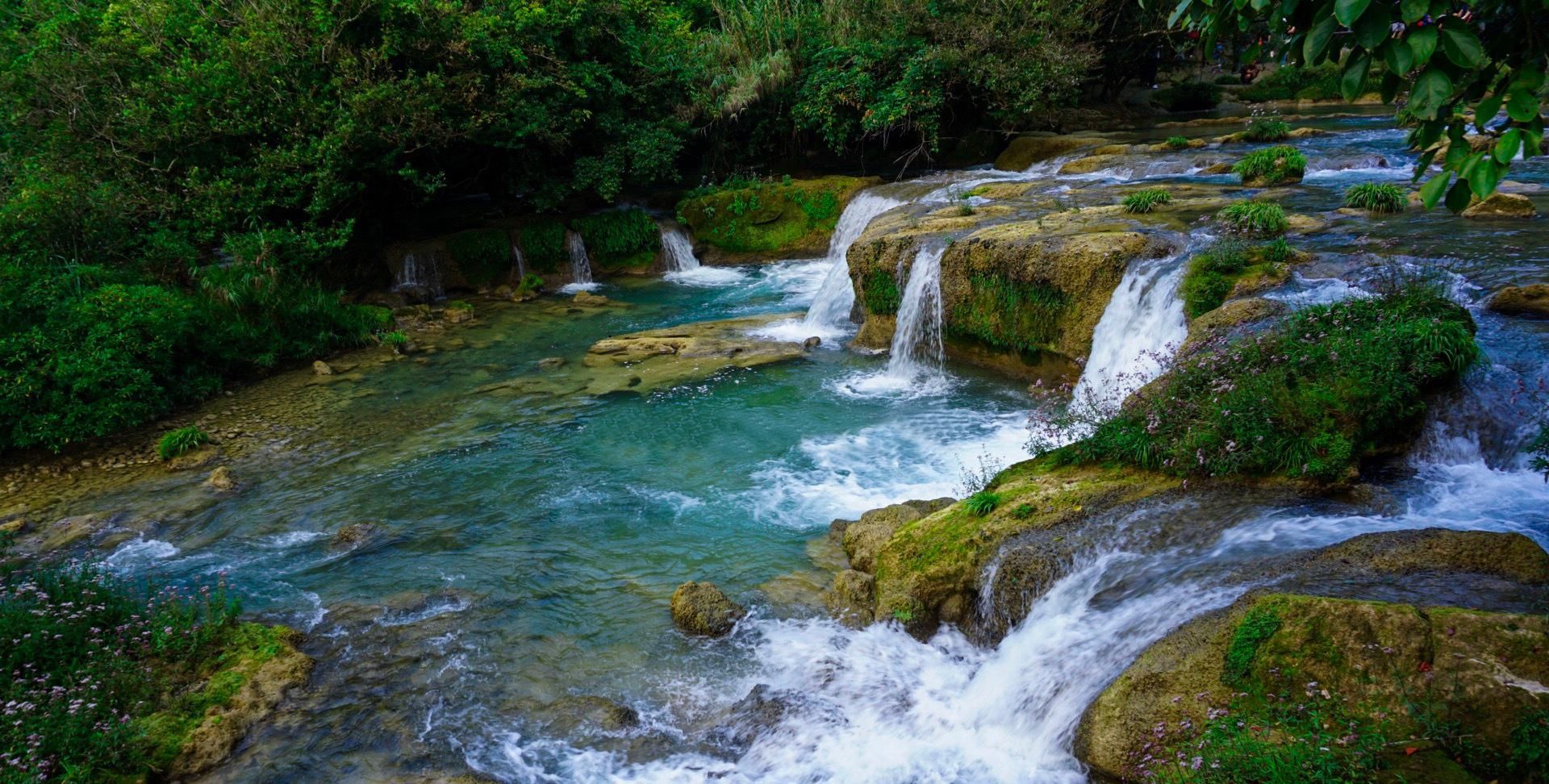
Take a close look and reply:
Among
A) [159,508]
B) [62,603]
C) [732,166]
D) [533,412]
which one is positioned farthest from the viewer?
[732,166]

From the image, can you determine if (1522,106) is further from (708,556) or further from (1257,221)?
(1257,221)

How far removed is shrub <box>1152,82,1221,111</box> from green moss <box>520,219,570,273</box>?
21.5 meters

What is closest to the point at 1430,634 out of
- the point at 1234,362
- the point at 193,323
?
the point at 1234,362

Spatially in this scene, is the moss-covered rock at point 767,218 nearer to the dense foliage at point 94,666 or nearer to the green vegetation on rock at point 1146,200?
the green vegetation on rock at point 1146,200

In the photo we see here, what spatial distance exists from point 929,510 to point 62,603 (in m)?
7.08

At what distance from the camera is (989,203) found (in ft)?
49.0

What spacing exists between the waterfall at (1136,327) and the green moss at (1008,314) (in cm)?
81

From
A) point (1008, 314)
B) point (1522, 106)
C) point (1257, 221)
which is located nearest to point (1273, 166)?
point (1257, 221)

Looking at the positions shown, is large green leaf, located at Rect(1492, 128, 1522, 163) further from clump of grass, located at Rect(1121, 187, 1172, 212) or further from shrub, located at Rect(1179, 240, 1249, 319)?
clump of grass, located at Rect(1121, 187, 1172, 212)

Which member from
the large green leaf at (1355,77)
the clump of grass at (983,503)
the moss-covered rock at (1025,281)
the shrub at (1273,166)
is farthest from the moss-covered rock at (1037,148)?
the large green leaf at (1355,77)

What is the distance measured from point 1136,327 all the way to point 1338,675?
6498mm

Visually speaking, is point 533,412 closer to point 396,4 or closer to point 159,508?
point 159,508

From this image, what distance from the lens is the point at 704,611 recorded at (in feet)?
23.0

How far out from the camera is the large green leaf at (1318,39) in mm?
2893
